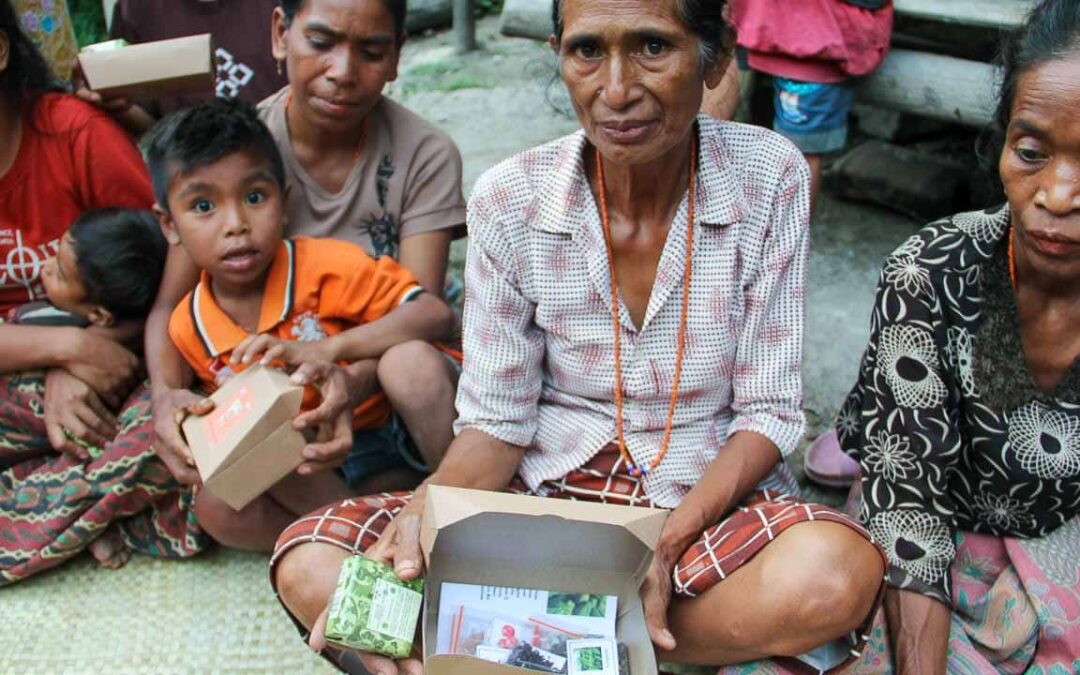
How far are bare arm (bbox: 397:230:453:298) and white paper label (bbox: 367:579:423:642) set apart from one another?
103 centimetres

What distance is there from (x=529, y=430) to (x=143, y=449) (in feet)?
3.25

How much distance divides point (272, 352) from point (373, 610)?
72 centimetres

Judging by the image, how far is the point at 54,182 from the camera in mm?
2549

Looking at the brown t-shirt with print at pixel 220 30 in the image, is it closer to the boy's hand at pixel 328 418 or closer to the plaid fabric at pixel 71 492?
the plaid fabric at pixel 71 492

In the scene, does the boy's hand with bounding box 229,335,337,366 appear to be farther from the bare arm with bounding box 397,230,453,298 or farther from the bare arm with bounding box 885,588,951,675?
the bare arm with bounding box 885,588,951,675

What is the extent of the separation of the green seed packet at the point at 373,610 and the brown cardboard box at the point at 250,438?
1.40 ft

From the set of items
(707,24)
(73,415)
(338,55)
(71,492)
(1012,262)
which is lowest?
(71,492)

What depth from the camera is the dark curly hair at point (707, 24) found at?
1756 millimetres

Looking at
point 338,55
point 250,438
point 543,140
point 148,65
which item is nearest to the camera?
point 250,438

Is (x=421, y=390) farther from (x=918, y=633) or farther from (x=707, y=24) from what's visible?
(x=918, y=633)

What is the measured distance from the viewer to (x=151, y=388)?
8.22 ft

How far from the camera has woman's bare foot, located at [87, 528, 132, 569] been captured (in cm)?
255

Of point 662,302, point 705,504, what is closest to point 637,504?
point 705,504

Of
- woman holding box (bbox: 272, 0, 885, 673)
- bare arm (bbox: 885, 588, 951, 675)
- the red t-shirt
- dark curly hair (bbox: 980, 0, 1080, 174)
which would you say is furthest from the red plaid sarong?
the red t-shirt
